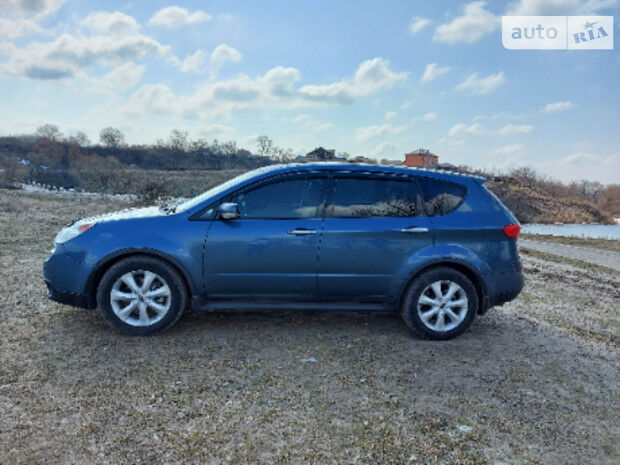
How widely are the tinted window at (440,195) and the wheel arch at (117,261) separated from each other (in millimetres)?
2387

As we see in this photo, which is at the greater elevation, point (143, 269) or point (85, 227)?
point (85, 227)

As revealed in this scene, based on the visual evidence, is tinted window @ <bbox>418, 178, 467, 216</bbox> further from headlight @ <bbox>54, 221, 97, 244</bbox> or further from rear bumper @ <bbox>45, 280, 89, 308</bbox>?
rear bumper @ <bbox>45, 280, 89, 308</bbox>

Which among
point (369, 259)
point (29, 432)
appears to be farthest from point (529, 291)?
point (29, 432)

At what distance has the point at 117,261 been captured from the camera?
430 cm

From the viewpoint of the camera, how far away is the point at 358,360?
3955mm

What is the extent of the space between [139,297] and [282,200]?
5.30ft

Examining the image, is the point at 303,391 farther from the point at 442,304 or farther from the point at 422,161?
the point at 422,161

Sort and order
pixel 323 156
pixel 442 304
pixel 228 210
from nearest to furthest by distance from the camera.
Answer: pixel 228 210
pixel 442 304
pixel 323 156

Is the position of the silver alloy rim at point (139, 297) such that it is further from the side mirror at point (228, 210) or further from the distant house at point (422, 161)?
the distant house at point (422, 161)

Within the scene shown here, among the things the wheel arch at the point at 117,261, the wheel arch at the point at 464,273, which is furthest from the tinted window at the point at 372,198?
the wheel arch at the point at 117,261

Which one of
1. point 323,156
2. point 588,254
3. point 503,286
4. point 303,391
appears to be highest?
point 323,156

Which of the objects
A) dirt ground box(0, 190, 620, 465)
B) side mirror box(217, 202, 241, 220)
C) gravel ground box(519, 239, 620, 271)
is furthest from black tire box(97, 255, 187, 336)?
gravel ground box(519, 239, 620, 271)

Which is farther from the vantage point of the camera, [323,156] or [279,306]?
[323,156]

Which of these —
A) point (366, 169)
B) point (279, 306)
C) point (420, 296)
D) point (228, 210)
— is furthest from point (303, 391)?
point (366, 169)
